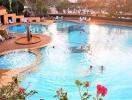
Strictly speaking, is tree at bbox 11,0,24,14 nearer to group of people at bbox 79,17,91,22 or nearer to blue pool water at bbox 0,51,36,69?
group of people at bbox 79,17,91,22

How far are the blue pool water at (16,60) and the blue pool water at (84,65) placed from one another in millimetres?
1492

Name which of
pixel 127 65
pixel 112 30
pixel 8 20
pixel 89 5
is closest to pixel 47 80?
pixel 127 65

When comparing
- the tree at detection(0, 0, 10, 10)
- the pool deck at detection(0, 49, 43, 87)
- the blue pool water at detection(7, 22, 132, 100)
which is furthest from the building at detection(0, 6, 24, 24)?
the pool deck at detection(0, 49, 43, 87)

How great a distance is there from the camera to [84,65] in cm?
2061

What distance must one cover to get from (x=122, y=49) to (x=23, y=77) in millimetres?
12675

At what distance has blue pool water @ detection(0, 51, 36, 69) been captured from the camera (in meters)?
20.6

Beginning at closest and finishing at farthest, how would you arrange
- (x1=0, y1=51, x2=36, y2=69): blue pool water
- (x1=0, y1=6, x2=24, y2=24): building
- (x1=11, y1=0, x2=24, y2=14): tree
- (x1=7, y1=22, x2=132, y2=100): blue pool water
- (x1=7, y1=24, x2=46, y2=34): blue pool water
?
(x1=7, y1=22, x2=132, y2=100): blue pool water < (x1=0, y1=51, x2=36, y2=69): blue pool water < (x1=7, y1=24, x2=46, y2=34): blue pool water < (x1=0, y1=6, x2=24, y2=24): building < (x1=11, y1=0, x2=24, y2=14): tree

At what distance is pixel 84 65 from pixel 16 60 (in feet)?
19.9

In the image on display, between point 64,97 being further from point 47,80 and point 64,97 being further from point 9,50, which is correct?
point 9,50

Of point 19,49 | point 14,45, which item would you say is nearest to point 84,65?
point 19,49

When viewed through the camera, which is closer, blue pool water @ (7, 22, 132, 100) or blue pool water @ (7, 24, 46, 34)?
blue pool water @ (7, 22, 132, 100)

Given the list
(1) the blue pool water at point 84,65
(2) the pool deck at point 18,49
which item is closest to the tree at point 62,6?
(1) the blue pool water at point 84,65

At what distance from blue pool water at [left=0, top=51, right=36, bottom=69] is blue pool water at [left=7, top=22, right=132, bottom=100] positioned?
149 cm

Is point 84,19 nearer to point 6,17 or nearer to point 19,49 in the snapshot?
point 6,17
